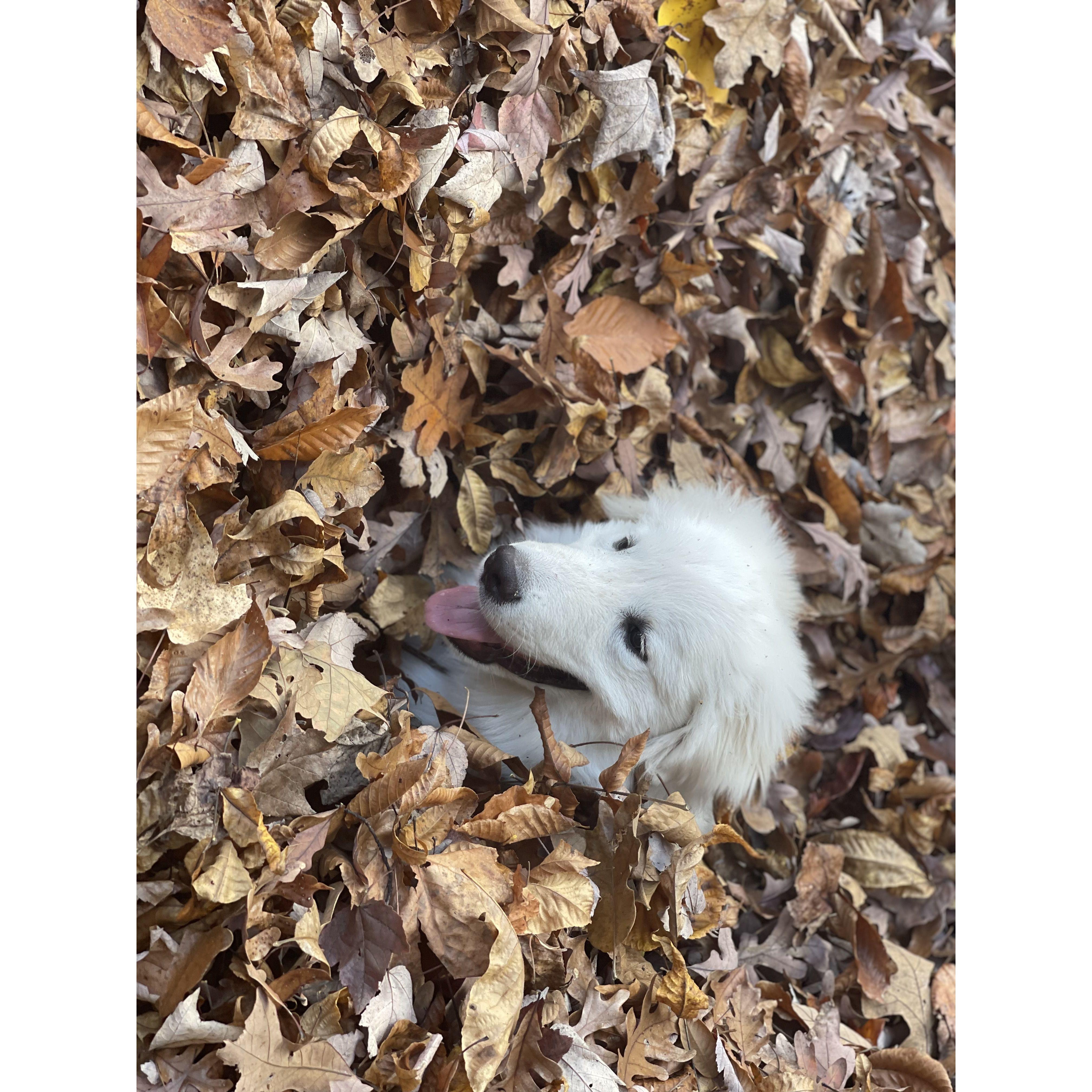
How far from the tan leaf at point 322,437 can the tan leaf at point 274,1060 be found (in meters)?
0.88

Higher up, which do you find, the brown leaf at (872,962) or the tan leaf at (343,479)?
the tan leaf at (343,479)

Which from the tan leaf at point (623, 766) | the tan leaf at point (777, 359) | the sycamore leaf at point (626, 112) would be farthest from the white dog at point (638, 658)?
the sycamore leaf at point (626, 112)

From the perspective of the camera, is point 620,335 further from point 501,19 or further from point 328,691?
point 328,691

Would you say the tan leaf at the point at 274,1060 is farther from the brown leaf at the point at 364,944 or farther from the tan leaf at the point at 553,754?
the tan leaf at the point at 553,754

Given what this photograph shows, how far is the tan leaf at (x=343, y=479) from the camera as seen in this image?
1.75 metres

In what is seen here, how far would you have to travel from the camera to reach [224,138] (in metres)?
1.59

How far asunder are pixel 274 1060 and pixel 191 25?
1571mm

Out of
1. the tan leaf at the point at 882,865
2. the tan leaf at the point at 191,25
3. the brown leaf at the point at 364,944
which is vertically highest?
the tan leaf at the point at 191,25

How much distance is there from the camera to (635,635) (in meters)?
2.01

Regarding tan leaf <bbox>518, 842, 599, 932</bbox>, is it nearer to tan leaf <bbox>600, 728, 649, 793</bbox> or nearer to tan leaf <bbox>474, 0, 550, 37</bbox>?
tan leaf <bbox>600, 728, 649, 793</bbox>

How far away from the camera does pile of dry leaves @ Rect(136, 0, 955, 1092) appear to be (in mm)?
1482

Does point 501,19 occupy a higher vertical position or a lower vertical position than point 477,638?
higher

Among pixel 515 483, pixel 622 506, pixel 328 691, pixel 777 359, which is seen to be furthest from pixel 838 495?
pixel 328 691
